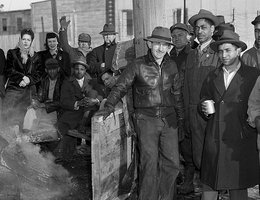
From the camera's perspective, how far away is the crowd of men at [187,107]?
388 cm

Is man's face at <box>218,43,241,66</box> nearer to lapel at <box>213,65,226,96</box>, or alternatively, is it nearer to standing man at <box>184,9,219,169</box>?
lapel at <box>213,65,226,96</box>

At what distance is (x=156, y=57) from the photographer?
14.3 feet

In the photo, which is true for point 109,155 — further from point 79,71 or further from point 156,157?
point 79,71

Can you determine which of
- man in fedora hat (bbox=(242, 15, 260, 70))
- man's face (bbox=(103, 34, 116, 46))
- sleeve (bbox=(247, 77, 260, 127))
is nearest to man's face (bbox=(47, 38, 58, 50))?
man's face (bbox=(103, 34, 116, 46))

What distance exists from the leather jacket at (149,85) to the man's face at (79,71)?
6.17 feet

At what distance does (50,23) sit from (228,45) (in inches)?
914

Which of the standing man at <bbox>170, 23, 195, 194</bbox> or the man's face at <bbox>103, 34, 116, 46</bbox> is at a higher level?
the man's face at <bbox>103, 34, 116, 46</bbox>

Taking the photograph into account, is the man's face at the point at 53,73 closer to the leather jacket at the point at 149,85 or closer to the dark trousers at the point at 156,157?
the leather jacket at the point at 149,85

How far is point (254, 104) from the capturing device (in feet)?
12.0

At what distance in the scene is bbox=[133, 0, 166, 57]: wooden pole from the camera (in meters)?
4.66

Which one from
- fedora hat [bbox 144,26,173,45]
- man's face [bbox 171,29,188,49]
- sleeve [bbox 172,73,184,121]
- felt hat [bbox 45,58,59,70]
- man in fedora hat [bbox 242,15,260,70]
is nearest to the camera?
fedora hat [bbox 144,26,173,45]

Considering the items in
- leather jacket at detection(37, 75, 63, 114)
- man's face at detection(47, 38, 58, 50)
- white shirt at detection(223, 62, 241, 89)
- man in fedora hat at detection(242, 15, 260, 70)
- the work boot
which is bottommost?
the work boot

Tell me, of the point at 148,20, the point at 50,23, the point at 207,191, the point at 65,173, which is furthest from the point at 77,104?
the point at 50,23

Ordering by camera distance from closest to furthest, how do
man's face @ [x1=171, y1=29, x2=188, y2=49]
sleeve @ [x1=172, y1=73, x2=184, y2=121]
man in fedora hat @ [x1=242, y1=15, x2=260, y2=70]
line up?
sleeve @ [x1=172, y1=73, x2=184, y2=121] → man in fedora hat @ [x1=242, y1=15, x2=260, y2=70] → man's face @ [x1=171, y1=29, x2=188, y2=49]
